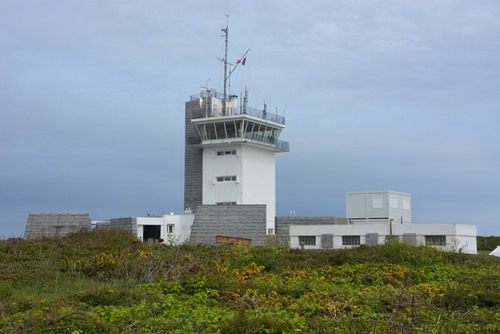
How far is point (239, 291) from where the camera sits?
1197cm

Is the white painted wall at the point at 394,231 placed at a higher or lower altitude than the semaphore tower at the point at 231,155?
lower

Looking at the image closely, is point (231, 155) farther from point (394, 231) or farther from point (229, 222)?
point (394, 231)

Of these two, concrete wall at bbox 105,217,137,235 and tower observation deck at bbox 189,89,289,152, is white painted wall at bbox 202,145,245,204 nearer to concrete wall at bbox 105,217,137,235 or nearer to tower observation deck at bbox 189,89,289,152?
tower observation deck at bbox 189,89,289,152

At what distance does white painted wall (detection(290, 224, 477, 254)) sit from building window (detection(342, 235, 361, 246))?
7.2 inches

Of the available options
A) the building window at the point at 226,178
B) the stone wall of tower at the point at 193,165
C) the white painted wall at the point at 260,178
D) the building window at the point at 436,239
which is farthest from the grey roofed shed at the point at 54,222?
the building window at the point at 436,239

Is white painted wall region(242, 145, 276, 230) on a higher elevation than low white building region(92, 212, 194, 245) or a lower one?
higher

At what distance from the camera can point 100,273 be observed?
16.1 metres

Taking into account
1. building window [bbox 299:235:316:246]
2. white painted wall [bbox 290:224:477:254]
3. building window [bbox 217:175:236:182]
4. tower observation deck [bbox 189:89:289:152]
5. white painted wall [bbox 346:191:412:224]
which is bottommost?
building window [bbox 299:235:316:246]

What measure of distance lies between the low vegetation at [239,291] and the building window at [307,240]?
64.1 ft

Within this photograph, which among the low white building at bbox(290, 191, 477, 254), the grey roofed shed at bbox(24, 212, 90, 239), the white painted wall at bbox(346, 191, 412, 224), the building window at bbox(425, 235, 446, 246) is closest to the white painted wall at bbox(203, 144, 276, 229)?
the low white building at bbox(290, 191, 477, 254)

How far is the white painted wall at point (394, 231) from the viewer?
37.2m

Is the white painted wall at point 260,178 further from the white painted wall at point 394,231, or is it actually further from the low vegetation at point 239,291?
the low vegetation at point 239,291

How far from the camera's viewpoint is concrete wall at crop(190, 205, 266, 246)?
131 ft

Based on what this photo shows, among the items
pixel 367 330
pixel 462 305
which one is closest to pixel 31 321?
pixel 367 330
